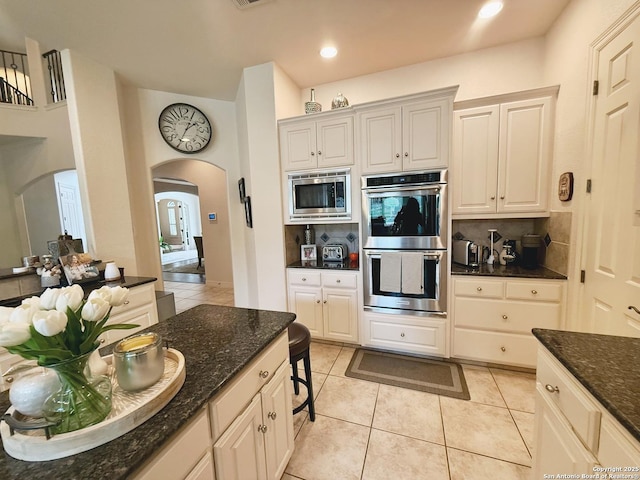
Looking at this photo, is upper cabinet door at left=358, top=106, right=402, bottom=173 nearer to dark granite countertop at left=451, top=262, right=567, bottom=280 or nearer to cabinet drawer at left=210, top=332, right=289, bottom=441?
dark granite countertop at left=451, top=262, right=567, bottom=280

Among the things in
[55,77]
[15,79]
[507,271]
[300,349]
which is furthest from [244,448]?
[15,79]

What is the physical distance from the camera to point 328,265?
110 inches

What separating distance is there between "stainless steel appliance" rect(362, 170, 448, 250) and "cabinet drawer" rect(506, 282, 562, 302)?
0.65 m

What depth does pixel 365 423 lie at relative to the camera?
1793mm

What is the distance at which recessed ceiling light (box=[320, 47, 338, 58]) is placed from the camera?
8.02 ft

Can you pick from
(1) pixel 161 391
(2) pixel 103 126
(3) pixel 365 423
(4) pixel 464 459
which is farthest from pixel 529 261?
(2) pixel 103 126

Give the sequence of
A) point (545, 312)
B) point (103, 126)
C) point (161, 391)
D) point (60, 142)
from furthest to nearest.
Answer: point (60, 142) < point (103, 126) < point (545, 312) < point (161, 391)

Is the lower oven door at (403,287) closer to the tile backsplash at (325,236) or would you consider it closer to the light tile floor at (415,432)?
the tile backsplash at (325,236)

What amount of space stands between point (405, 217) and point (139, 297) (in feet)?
7.91

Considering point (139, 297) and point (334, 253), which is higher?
point (334, 253)

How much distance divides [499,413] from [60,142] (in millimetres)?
4890

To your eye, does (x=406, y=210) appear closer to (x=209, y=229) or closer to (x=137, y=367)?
(x=137, y=367)

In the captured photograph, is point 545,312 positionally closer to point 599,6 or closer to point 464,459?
point 464,459

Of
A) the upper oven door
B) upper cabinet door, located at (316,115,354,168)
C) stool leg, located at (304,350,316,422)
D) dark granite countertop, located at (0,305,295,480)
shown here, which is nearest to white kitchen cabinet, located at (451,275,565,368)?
the upper oven door
